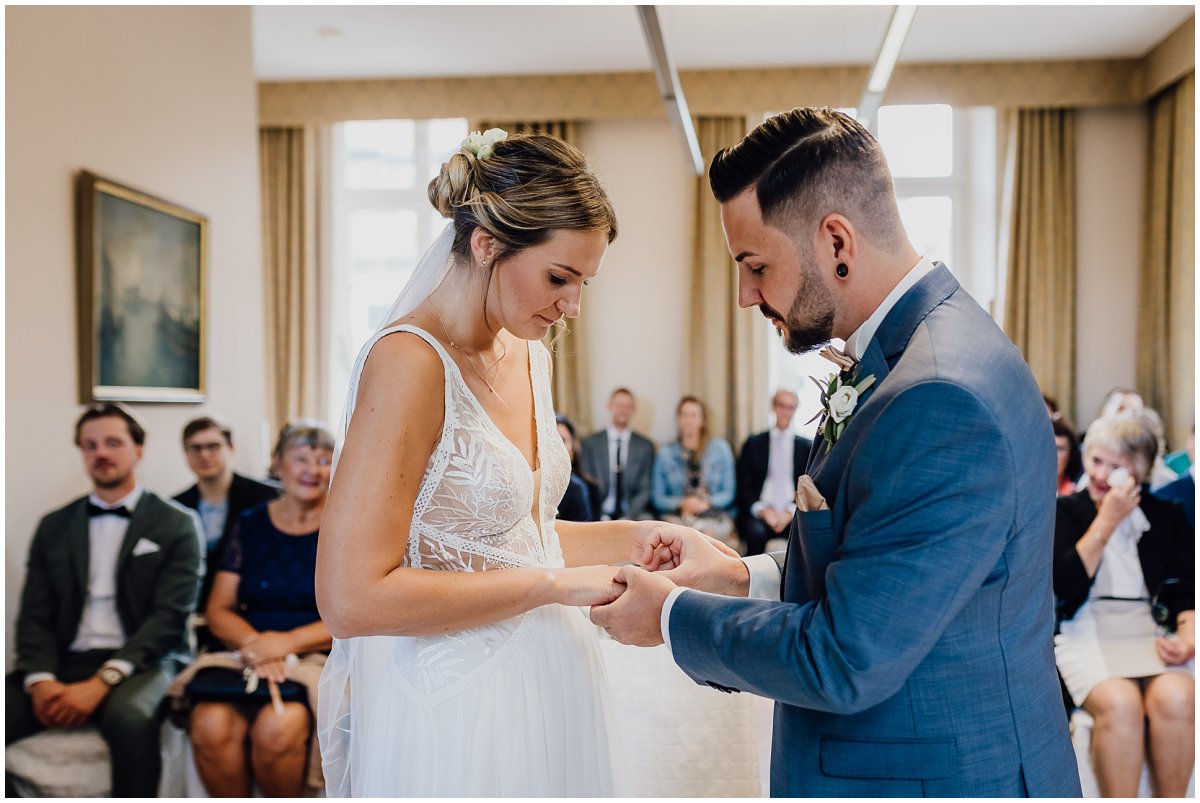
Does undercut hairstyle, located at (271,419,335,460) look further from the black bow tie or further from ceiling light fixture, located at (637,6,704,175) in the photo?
ceiling light fixture, located at (637,6,704,175)

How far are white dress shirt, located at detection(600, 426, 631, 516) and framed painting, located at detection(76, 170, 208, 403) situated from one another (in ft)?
12.8

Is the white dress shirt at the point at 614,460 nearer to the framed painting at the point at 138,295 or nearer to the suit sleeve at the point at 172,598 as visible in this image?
→ the framed painting at the point at 138,295

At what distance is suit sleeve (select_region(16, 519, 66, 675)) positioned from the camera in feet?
12.2

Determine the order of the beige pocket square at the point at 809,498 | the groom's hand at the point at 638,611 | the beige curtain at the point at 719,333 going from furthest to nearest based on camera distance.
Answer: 1. the beige curtain at the point at 719,333
2. the groom's hand at the point at 638,611
3. the beige pocket square at the point at 809,498

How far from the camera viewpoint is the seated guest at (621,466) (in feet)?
28.6

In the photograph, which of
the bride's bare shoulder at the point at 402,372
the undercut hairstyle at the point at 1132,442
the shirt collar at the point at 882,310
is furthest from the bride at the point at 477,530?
the undercut hairstyle at the point at 1132,442

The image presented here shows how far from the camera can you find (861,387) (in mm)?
1393

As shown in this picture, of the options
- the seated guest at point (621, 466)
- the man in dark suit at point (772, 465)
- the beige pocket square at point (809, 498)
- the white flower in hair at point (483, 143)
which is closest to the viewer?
the beige pocket square at point (809, 498)

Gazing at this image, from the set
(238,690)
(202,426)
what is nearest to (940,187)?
(202,426)

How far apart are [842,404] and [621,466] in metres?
7.40

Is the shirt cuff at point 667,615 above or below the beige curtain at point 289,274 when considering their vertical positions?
below

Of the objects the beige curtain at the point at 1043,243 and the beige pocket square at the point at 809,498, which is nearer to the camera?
the beige pocket square at the point at 809,498

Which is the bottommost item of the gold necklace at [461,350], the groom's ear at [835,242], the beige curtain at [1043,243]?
the gold necklace at [461,350]

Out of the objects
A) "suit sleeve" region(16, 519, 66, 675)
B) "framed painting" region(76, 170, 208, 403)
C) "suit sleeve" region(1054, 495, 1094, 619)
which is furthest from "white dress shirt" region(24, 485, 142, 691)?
"suit sleeve" region(1054, 495, 1094, 619)
